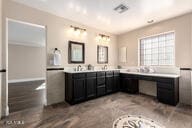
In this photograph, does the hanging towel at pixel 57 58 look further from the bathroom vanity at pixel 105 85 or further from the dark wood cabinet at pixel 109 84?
the dark wood cabinet at pixel 109 84

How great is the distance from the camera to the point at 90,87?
134 inches

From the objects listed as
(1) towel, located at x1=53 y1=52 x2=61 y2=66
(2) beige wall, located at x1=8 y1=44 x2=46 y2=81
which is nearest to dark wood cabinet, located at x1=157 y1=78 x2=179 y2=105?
(1) towel, located at x1=53 y1=52 x2=61 y2=66

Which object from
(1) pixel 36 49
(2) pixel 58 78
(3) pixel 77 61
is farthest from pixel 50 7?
(1) pixel 36 49

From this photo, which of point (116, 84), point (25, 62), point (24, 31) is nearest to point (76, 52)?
point (116, 84)

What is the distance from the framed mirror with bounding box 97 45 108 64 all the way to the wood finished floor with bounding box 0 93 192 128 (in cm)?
182

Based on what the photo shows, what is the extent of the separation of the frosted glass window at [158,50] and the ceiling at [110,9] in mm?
682

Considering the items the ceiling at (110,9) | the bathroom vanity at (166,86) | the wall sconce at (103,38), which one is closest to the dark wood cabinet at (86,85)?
the bathroom vanity at (166,86)

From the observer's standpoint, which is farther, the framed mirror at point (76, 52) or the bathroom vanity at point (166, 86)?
the framed mirror at point (76, 52)

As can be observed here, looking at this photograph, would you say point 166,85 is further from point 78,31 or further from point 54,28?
point 54,28

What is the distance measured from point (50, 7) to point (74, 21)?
948 mm

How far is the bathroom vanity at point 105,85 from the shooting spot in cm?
300

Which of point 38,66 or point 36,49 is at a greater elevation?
point 36,49

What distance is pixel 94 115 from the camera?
243 centimetres

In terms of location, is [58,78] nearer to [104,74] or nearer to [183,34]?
[104,74]
